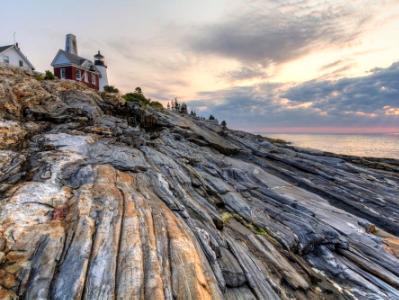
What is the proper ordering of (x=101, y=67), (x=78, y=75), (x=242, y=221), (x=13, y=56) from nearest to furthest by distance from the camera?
1. (x=242, y=221)
2. (x=78, y=75)
3. (x=13, y=56)
4. (x=101, y=67)

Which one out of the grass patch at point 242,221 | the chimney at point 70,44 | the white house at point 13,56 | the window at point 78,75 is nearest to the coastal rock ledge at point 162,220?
the grass patch at point 242,221

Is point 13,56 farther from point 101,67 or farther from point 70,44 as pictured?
point 101,67

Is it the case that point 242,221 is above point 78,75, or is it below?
below

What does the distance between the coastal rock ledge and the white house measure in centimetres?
4316

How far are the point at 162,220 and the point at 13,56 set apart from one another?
238ft

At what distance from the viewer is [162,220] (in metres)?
10.4

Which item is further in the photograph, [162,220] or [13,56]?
[13,56]

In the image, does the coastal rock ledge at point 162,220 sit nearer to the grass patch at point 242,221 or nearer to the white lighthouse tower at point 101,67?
the grass patch at point 242,221

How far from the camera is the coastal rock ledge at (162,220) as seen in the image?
758cm

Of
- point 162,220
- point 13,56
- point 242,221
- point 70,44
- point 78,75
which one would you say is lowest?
point 242,221

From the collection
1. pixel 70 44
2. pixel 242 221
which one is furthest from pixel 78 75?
pixel 242 221

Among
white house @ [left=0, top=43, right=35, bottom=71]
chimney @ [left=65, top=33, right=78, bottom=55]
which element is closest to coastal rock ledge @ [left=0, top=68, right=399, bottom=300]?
white house @ [left=0, top=43, right=35, bottom=71]

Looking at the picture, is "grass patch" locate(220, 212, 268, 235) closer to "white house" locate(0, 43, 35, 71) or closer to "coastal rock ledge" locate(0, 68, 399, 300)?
"coastal rock ledge" locate(0, 68, 399, 300)

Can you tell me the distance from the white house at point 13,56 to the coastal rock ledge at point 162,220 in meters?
43.2
